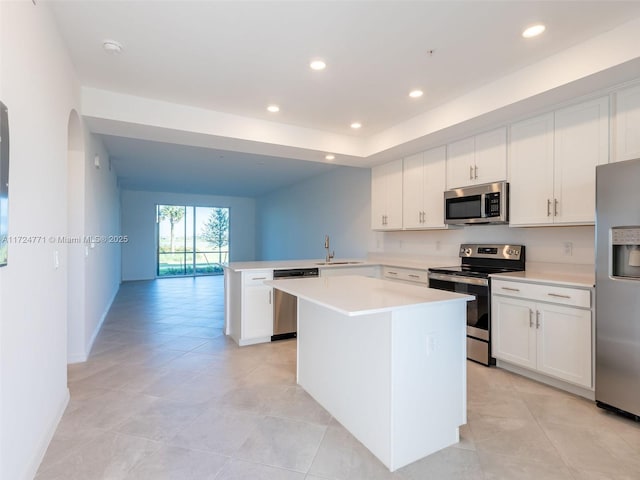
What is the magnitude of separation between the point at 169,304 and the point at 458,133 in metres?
5.50

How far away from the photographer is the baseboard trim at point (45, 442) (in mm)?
1701

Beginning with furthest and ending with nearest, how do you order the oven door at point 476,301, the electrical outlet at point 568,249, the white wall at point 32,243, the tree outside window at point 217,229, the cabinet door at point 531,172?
the tree outside window at point 217,229, the oven door at point 476,301, the electrical outlet at point 568,249, the cabinet door at point 531,172, the white wall at point 32,243

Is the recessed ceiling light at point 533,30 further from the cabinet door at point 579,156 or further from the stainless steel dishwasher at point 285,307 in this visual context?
the stainless steel dishwasher at point 285,307

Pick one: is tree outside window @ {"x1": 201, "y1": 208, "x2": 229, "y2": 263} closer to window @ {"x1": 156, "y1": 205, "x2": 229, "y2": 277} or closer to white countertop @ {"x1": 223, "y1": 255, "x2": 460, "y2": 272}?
window @ {"x1": 156, "y1": 205, "x2": 229, "y2": 277}

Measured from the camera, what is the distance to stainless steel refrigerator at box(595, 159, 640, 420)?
2180 mm

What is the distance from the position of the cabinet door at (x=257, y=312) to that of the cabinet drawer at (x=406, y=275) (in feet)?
5.26

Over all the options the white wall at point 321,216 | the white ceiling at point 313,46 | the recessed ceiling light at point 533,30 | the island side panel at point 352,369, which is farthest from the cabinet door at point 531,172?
the white wall at point 321,216

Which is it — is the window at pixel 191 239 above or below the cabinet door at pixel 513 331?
above

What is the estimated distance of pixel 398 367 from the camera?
70.6 inches

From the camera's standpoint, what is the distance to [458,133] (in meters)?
3.60

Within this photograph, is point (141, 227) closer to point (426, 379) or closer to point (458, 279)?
point (458, 279)

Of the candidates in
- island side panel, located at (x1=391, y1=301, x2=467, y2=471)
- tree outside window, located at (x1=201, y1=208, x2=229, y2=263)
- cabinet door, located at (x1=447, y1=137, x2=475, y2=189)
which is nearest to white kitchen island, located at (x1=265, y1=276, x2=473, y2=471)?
island side panel, located at (x1=391, y1=301, x2=467, y2=471)

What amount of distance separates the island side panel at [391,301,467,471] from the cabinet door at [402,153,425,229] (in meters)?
2.44

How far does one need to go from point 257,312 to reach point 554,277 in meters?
2.94
